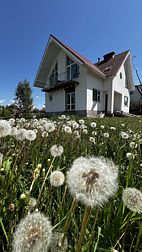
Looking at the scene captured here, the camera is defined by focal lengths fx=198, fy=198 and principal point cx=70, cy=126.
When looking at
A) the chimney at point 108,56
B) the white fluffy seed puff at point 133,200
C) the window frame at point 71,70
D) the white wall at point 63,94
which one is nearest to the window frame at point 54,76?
the white wall at point 63,94

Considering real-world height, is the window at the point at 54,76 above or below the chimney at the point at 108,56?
below

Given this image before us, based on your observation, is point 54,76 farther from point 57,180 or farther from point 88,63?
point 57,180

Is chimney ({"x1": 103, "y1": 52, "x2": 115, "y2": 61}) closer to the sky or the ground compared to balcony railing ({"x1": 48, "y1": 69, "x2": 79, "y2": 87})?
closer to the sky

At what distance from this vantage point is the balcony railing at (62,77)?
2488 cm

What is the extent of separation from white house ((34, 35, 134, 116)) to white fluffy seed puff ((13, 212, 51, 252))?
21942 millimetres

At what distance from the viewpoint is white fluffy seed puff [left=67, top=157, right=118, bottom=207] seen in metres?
0.75

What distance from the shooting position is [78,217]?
147 centimetres

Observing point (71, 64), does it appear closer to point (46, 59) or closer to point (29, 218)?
point (46, 59)

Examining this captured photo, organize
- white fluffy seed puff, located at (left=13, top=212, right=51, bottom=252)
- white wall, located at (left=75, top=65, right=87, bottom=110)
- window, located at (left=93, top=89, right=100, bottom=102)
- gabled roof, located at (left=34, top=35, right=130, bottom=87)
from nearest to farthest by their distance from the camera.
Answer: white fluffy seed puff, located at (left=13, top=212, right=51, bottom=252)
white wall, located at (left=75, top=65, right=87, bottom=110)
gabled roof, located at (left=34, top=35, right=130, bottom=87)
window, located at (left=93, top=89, right=100, bottom=102)

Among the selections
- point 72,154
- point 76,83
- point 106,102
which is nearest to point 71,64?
point 76,83

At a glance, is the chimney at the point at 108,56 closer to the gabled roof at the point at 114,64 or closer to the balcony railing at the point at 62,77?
the gabled roof at the point at 114,64

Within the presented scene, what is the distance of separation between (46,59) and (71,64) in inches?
172

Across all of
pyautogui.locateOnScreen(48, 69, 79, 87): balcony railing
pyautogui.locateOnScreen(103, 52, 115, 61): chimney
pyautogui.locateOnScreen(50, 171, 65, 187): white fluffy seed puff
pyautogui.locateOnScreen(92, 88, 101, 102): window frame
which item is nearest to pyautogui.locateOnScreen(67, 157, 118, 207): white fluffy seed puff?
pyautogui.locateOnScreen(50, 171, 65, 187): white fluffy seed puff

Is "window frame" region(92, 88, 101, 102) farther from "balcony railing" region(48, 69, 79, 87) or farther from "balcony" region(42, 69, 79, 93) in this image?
"balcony railing" region(48, 69, 79, 87)
